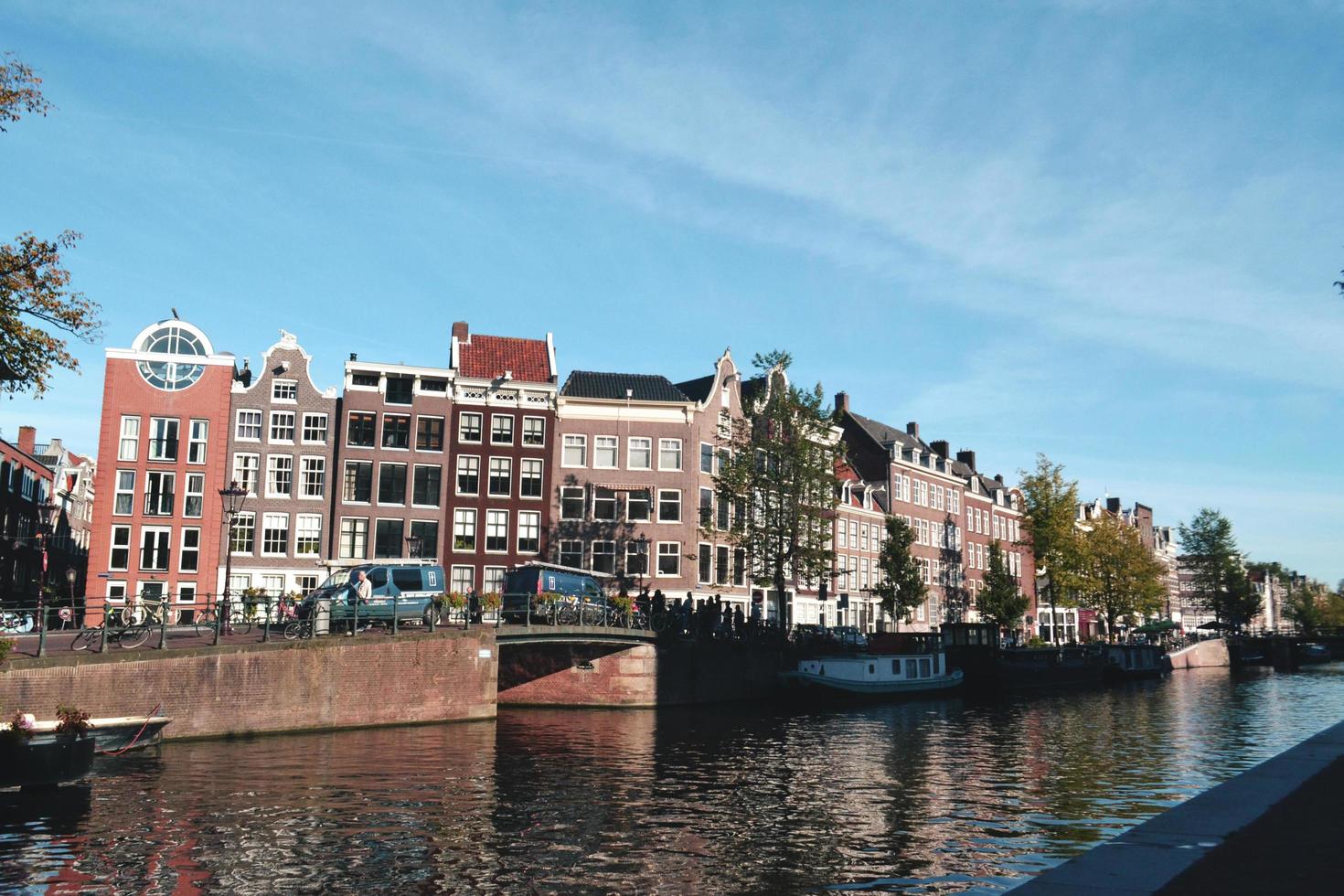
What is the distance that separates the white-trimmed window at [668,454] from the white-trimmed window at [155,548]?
25937 millimetres

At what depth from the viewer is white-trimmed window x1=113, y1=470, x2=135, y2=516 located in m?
56.5

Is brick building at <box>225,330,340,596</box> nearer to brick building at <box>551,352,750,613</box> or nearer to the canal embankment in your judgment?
brick building at <box>551,352,750,613</box>

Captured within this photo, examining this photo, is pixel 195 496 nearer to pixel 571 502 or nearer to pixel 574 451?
pixel 571 502

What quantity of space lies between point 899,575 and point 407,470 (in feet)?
111

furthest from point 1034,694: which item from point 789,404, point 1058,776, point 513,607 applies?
point 1058,776

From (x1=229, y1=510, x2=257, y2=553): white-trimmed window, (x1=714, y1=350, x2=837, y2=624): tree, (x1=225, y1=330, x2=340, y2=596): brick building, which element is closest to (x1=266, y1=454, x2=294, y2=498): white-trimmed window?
(x1=225, y1=330, x2=340, y2=596): brick building

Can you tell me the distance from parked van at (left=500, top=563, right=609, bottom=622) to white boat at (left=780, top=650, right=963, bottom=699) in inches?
448

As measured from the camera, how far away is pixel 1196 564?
391 ft

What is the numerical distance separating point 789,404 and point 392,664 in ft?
102

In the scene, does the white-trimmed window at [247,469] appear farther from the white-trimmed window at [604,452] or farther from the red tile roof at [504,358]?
the white-trimmed window at [604,452]

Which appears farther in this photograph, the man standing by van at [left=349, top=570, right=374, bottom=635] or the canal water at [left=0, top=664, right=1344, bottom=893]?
the man standing by van at [left=349, top=570, right=374, bottom=635]

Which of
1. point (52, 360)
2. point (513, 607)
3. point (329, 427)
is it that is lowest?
point (513, 607)

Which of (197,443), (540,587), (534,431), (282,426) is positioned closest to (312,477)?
(282,426)

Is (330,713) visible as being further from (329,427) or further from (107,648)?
(329,427)
